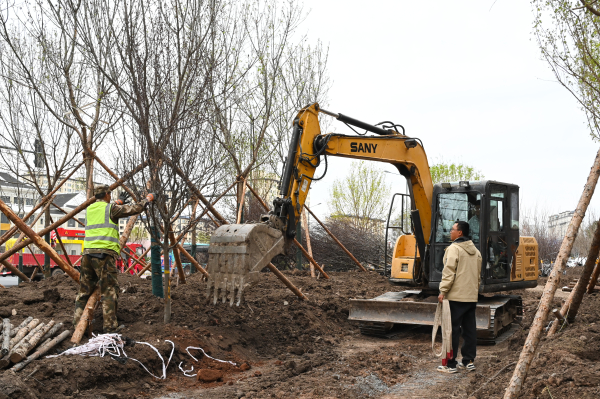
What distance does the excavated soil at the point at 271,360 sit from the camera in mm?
4984

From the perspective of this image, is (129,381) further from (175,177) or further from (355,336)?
(355,336)

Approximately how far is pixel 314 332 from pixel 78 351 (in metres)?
3.92

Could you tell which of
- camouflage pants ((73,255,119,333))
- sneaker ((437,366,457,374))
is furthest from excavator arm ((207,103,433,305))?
sneaker ((437,366,457,374))

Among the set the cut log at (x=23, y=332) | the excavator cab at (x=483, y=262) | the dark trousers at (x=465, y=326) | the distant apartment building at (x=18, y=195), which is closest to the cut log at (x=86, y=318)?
the cut log at (x=23, y=332)

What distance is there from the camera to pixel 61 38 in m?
11.2

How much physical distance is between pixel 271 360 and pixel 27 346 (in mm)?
2984

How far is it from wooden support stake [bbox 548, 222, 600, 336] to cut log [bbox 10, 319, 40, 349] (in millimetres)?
5873

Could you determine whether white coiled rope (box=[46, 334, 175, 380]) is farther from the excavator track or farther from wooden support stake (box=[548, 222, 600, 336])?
wooden support stake (box=[548, 222, 600, 336])

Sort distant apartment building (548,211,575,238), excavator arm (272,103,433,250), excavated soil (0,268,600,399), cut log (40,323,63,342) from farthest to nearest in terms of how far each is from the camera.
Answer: distant apartment building (548,211,575,238), excavator arm (272,103,433,250), cut log (40,323,63,342), excavated soil (0,268,600,399)

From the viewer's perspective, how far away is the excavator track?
8.26 m

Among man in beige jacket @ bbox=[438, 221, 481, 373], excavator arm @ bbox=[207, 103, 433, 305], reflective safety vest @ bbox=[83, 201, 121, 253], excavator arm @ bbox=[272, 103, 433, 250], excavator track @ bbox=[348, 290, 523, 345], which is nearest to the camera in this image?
man in beige jacket @ bbox=[438, 221, 481, 373]

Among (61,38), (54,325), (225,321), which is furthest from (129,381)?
(61,38)

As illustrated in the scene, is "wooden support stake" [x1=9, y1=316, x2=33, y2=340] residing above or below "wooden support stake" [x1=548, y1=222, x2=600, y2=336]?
below

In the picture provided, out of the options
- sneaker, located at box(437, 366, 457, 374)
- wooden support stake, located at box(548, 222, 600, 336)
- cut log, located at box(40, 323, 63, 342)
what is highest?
wooden support stake, located at box(548, 222, 600, 336)
